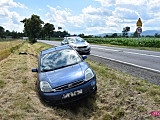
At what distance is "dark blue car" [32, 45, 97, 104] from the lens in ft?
20.3

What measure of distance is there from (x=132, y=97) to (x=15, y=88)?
12.9ft

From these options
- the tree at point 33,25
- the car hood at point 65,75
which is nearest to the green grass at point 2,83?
the car hood at point 65,75

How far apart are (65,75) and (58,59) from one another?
1.42 meters

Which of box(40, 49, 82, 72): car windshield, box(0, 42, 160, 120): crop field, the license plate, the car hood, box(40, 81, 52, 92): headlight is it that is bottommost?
box(0, 42, 160, 120): crop field

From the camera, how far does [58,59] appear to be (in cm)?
790

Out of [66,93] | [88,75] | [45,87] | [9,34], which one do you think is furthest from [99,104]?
[9,34]

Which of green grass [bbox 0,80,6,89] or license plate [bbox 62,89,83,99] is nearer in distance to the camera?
license plate [bbox 62,89,83,99]

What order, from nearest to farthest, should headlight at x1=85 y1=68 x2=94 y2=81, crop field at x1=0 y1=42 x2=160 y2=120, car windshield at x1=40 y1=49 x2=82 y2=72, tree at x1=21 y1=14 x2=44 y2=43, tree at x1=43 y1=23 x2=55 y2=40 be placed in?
crop field at x1=0 y1=42 x2=160 y2=120 < headlight at x1=85 y1=68 x2=94 y2=81 < car windshield at x1=40 y1=49 x2=82 y2=72 < tree at x1=21 y1=14 x2=44 y2=43 < tree at x1=43 y1=23 x2=55 y2=40

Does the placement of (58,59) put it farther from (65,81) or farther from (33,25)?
(33,25)

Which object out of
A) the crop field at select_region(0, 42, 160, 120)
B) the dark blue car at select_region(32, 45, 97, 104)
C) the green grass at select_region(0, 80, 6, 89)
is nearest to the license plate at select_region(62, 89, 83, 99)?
the dark blue car at select_region(32, 45, 97, 104)

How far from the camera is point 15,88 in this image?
802 centimetres

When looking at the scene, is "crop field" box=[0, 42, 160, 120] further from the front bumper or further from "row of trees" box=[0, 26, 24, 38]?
"row of trees" box=[0, 26, 24, 38]

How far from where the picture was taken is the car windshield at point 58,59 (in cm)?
751

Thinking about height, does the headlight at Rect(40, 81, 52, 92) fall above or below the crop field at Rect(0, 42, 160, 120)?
above
